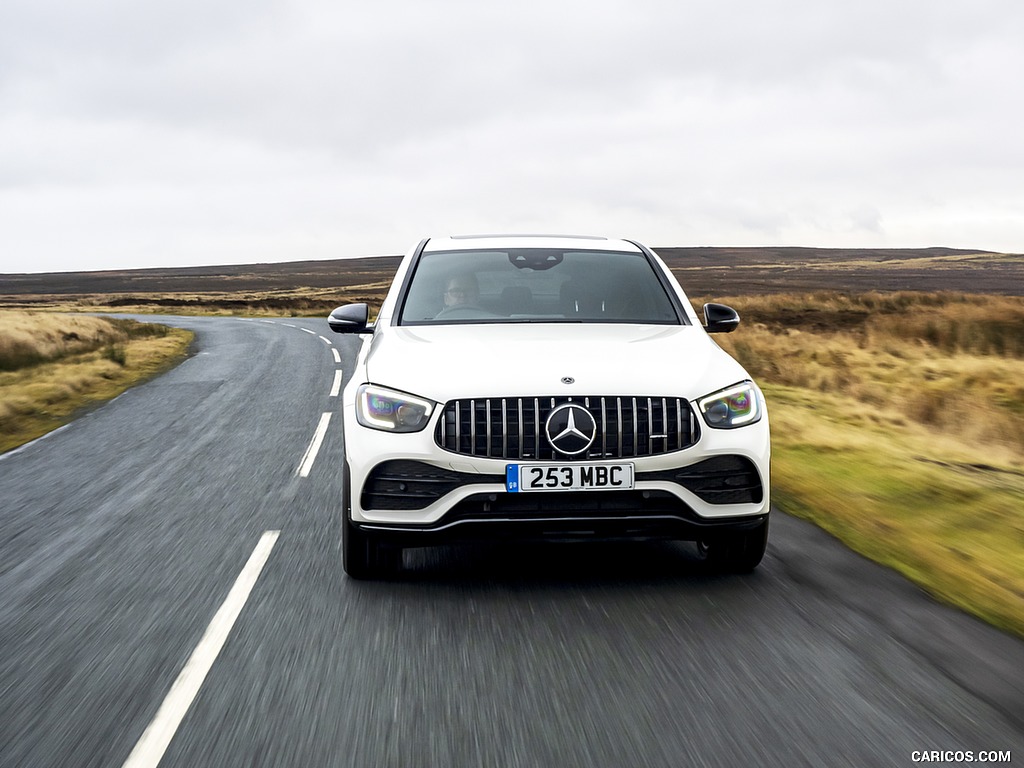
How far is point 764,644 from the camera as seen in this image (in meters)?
3.99

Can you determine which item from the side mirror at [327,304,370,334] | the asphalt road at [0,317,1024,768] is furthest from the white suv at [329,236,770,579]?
the side mirror at [327,304,370,334]

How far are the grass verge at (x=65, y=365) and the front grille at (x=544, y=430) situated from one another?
7.86 metres

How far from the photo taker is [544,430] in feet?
14.7

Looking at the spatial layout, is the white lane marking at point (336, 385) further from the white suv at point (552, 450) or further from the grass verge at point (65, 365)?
the white suv at point (552, 450)

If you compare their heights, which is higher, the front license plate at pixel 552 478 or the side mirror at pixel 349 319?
the side mirror at pixel 349 319

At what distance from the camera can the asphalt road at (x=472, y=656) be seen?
10.2 ft

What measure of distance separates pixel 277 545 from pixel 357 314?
5.22ft

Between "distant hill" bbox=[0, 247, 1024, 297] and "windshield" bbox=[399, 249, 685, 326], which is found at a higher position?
"windshield" bbox=[399, 249, 685, 326]

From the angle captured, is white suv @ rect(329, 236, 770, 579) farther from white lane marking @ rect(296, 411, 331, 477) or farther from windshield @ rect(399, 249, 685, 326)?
white lane marking @ rect(296, 411, 331, 477)

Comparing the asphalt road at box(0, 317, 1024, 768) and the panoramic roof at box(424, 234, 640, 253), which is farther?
the panoramic roof at box(424, 234, 640, 253)

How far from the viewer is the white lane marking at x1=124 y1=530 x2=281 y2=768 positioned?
3059 mm

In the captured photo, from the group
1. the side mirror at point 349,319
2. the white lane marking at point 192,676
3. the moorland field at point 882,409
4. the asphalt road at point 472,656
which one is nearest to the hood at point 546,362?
the side mirror at point 349,319

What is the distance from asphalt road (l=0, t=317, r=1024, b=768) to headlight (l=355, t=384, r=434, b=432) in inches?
33.9

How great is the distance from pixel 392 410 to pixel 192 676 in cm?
153
